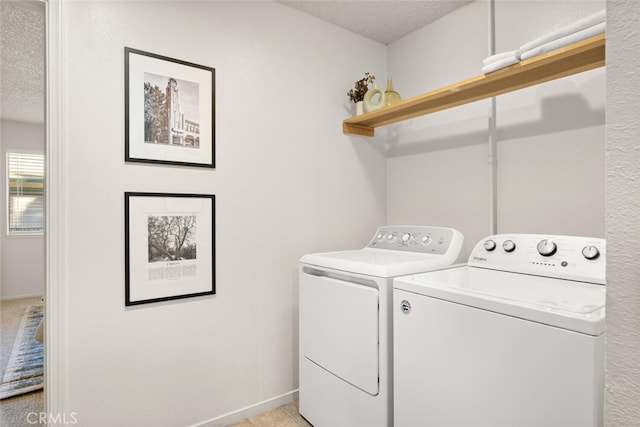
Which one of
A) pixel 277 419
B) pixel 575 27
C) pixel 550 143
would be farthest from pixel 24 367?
pixel 575 27

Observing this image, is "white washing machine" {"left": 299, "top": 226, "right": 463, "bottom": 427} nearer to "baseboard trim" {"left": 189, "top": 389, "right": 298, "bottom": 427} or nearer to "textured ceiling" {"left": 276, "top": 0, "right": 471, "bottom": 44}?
"baseboard trim" {"left": 189, "top": 389, "right": 298, "bottom": 427}

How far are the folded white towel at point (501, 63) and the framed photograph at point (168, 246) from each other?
1.46 meters

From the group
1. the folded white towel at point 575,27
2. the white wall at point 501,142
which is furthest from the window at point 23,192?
the folded white towel at point 575,27

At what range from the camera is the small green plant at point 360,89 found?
92.6 inches

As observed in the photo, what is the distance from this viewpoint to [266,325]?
2.11 m

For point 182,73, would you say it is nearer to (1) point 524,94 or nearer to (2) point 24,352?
(1) point 524,94

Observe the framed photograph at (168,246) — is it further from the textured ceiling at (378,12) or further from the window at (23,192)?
the window at (23,192)

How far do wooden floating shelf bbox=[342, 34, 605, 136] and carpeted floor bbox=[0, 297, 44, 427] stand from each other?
8.54 feet

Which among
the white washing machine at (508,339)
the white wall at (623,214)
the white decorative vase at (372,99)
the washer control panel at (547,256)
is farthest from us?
the white decorative vase at (372,99)

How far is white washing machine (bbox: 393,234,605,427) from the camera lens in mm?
945

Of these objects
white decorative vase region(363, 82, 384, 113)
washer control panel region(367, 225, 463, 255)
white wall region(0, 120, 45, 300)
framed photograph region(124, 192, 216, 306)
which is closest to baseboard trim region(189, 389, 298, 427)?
framed photograph region(124, 192, 216, 306)

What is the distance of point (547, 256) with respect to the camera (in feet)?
4.90

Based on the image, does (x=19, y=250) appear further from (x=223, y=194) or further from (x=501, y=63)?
(x=501, y=63)

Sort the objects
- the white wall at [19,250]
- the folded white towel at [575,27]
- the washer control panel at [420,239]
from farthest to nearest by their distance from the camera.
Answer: the white wall at [19,250]
the washer control panel at [420,239]
the folded white towel at [575,27]
